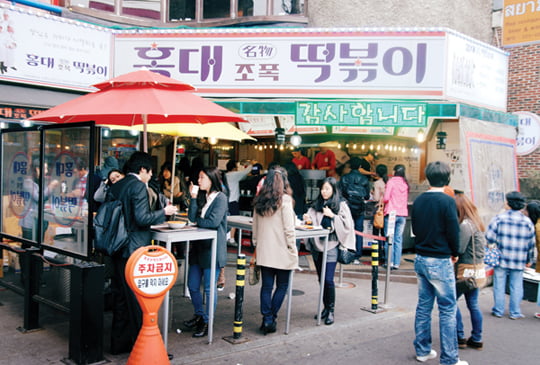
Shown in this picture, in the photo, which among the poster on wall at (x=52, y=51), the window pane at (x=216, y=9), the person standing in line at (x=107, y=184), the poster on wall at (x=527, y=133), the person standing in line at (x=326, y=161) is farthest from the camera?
the person standing in line at (x=326, y=161)

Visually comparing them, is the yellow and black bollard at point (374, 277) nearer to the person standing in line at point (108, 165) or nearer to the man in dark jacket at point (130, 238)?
the man in dark jacket at point (130, 238)

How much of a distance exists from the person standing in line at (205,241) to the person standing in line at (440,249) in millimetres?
2198

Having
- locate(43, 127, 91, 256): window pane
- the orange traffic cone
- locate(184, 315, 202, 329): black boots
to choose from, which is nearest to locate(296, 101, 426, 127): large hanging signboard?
locate(184, 315, 202, 329): black boots

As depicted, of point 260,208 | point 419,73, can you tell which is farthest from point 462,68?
point 260,208

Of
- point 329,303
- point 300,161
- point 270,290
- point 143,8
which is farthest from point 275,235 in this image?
point 143,8

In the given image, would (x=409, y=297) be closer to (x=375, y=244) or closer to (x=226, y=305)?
(x=375, y=244)

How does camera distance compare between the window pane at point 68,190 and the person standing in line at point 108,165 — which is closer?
the window pane at point 68,190

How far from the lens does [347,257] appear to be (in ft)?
22.0

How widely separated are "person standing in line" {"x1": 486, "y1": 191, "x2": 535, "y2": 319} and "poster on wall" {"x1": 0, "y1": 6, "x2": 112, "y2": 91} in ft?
25.3

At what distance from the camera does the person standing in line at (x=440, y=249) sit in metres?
5.11

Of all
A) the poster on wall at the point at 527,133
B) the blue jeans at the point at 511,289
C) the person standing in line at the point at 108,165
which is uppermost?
the poster on wall at the point at 527,133

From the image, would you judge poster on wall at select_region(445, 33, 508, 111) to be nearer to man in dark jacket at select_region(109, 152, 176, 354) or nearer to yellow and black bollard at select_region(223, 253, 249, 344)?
yellow and black bollard at select_region(223, 253, 249, 344)

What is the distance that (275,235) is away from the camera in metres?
6.04

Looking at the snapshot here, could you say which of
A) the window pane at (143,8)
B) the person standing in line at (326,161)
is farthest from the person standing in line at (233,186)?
the window pane at (143,8)
